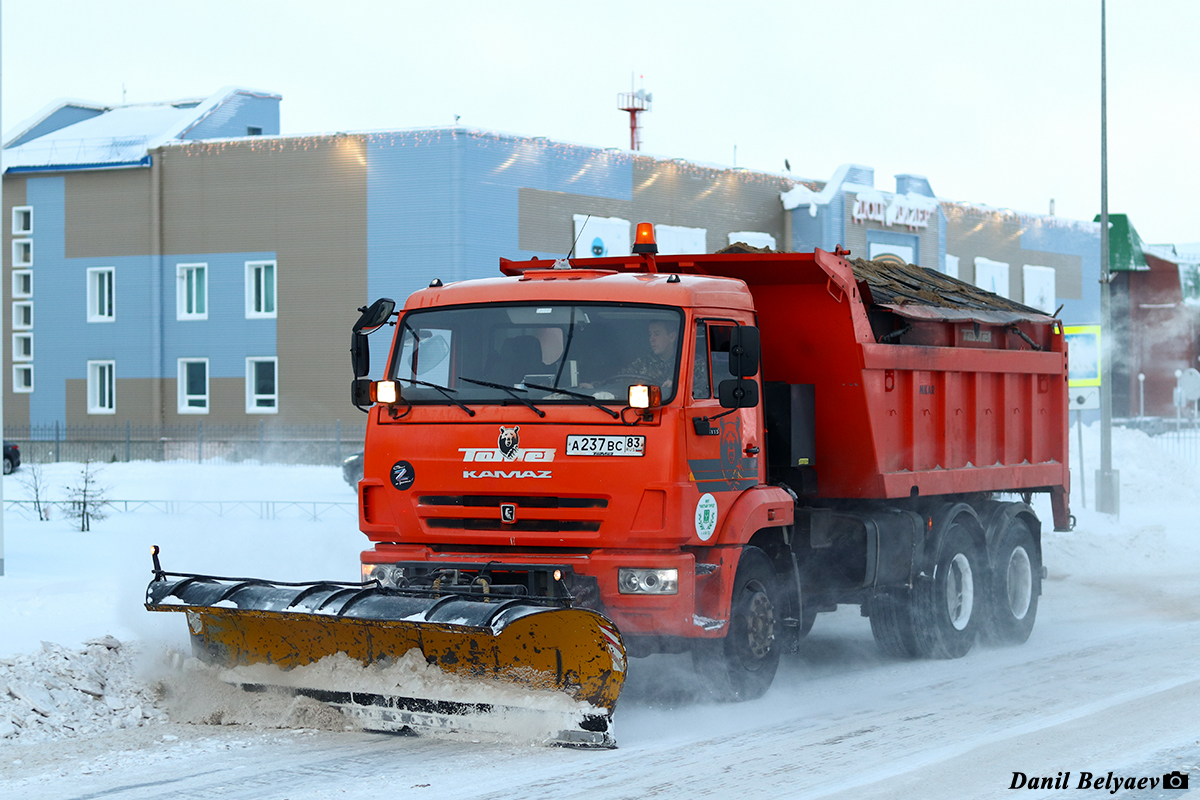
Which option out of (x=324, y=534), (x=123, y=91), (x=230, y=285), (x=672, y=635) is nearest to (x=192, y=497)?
(x=324, y=534)

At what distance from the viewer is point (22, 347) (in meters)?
44.8

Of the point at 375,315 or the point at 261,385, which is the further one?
the point at 261,385

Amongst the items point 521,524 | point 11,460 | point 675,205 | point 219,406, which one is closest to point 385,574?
point 521,524

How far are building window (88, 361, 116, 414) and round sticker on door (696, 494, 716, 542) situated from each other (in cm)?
3768

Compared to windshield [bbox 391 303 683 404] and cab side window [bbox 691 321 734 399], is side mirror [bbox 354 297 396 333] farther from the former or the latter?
cab side window [bbox 691 321 734 399]

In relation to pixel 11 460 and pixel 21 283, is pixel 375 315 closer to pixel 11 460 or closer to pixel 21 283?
pixel 11 460

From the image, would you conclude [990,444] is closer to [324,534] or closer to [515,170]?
[324,534]

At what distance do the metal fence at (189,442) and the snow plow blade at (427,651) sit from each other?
3157 centimetres

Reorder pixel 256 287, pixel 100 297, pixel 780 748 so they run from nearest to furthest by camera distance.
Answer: pixel 780 748
pixel 256 287
pixel 100 297

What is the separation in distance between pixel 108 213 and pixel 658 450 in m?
38.1

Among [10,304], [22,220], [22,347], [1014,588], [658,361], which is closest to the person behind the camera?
[658,361]

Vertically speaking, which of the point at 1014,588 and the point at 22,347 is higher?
the point at 22,347

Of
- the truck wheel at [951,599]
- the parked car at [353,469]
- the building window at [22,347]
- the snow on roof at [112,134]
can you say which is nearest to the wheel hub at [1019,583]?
the truck wheel at [951,599]

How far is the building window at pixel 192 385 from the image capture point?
139ft
